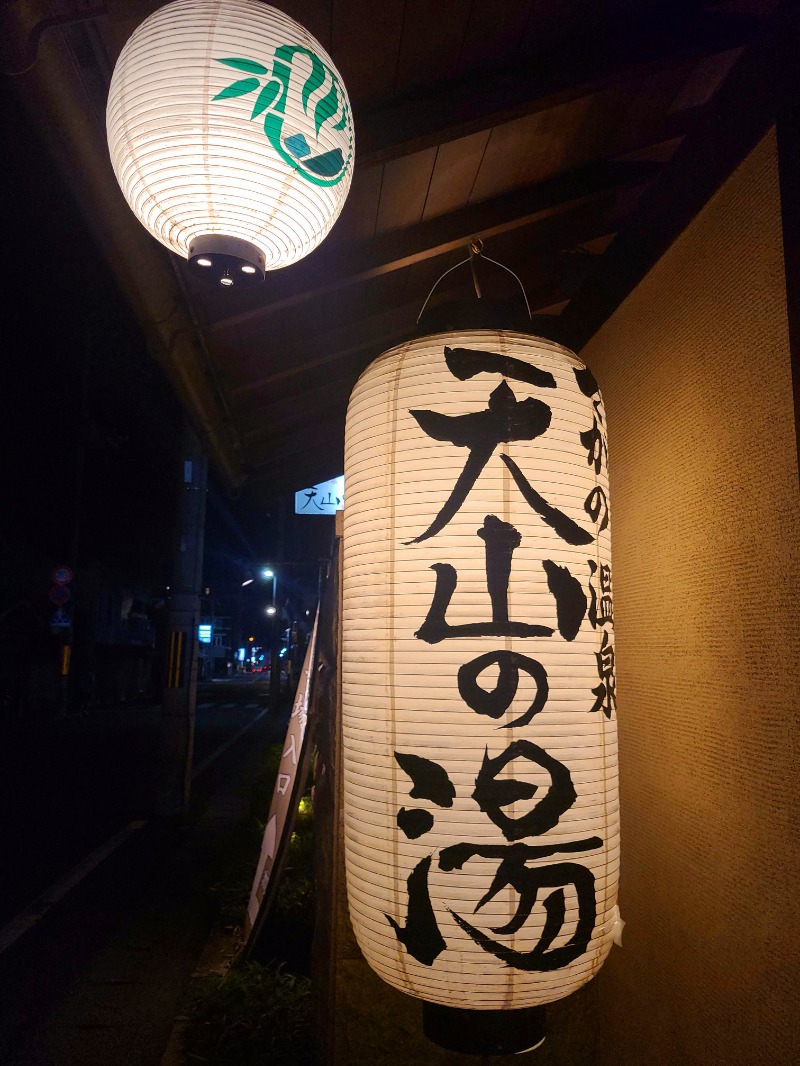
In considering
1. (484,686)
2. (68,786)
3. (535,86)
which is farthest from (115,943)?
(68,786)

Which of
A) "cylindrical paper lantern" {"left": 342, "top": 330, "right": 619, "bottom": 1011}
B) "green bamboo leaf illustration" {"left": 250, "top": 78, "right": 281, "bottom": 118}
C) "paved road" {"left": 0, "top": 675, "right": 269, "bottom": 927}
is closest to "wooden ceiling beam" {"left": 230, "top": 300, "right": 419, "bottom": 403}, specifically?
"green bamboo leaf illustration" {"left": 250, "top": 78, "right": 281, "bottom": 118}

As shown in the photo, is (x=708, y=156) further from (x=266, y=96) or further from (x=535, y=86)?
(x=266, y=96)

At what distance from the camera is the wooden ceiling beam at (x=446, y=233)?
3943 mm

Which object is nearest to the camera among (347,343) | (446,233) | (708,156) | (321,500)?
(708,156)

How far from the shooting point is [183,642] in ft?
32.7

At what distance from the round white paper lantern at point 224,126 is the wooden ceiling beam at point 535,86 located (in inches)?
33.2

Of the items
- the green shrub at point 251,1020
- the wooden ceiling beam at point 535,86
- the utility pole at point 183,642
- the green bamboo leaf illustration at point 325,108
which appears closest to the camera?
the green bamboo leaf illustration at point 325,108

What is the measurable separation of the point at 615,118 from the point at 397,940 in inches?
169

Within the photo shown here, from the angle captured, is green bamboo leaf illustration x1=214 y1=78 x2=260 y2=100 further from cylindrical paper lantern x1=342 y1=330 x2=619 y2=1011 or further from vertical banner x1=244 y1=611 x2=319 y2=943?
vertical banner x1=244 y1=611 x2=319 y2=943

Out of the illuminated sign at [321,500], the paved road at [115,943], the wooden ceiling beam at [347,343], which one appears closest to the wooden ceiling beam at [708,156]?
the wooden ceiling beam at [347,343]

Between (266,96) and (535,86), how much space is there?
5.23 ft

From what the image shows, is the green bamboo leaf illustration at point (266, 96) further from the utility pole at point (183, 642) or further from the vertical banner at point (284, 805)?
the utility pole at point (183, 642)

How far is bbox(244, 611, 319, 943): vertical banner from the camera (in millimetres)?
4000

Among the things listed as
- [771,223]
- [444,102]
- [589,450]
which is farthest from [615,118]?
[589,450]
